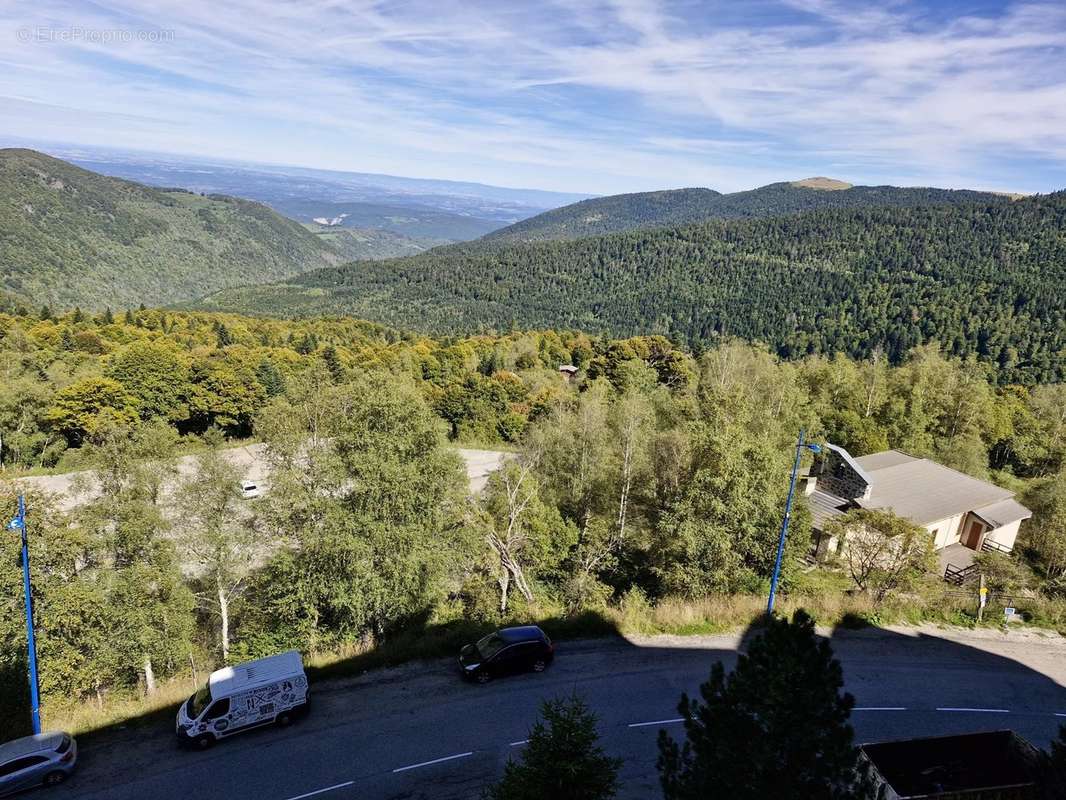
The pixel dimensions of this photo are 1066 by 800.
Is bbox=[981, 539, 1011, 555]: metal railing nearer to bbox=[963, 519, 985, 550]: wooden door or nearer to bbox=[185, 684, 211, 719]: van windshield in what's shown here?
bbox=[963, 519, 985, 550]: wooden door

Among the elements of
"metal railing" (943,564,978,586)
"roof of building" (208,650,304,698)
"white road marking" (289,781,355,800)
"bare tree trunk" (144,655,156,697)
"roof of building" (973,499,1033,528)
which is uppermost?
"roof of building" (208,650,304,698)

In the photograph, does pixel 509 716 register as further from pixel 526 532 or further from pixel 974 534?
pixel 974 534

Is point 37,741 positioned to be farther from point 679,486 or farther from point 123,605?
point 679,486

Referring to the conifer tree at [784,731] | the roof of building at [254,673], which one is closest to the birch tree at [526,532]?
the roof of building at [254,673]

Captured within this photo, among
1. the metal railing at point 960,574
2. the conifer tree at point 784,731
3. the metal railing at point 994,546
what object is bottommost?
the metal railing at point 994,546

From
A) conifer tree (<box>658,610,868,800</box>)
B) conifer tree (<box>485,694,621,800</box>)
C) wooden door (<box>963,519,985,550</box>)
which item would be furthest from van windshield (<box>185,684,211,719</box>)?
wooden door (<box>963,519,985,550</box>)

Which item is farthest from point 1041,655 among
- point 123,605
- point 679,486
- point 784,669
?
point 123,605

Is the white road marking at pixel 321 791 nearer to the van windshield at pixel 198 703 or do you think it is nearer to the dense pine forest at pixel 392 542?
the van windshield at pixel 198 703
